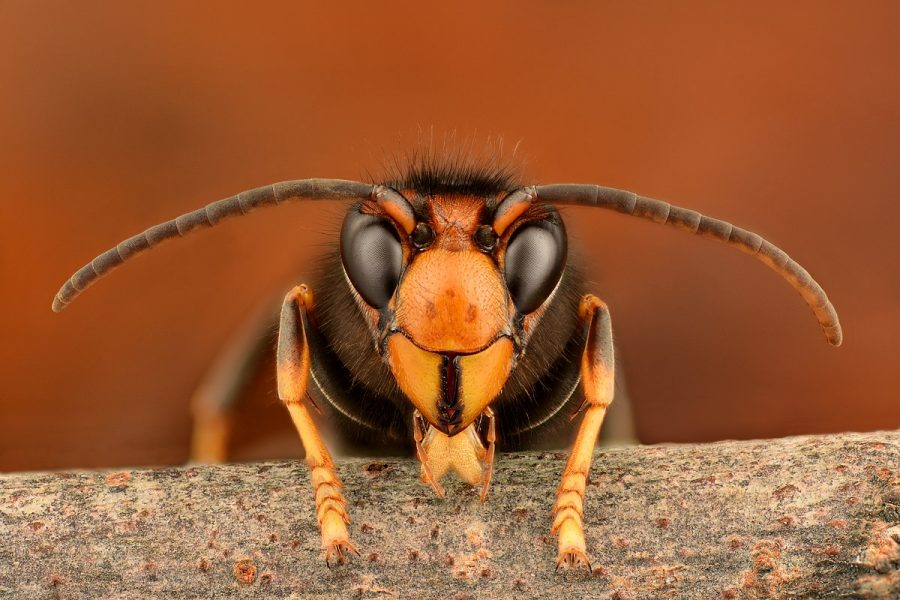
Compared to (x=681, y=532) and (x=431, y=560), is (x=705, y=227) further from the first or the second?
(x=431, y=560)

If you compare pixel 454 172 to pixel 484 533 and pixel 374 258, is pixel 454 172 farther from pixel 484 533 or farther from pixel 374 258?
pixel 484 533

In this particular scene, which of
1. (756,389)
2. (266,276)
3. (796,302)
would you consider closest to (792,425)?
(756,389)

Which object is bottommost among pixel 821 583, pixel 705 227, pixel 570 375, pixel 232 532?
pixel 821 583

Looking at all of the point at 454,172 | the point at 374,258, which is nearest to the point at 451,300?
the point at 374,258

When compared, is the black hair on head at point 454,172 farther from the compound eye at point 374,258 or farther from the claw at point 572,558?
the claw at point 572,558

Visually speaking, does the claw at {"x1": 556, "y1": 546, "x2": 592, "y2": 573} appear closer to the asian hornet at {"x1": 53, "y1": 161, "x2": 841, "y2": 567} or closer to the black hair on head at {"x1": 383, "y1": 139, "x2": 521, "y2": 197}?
the asian hornet at {"x1": 53, "y1": 161, "x2": 841, "y2": 567}

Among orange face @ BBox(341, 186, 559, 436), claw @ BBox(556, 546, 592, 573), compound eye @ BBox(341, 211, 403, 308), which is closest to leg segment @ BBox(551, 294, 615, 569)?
claw @ BBox(556, 546, 592, 573)

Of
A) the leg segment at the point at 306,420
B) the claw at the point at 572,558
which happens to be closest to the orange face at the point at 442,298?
the leg segment at the point at 306,420
